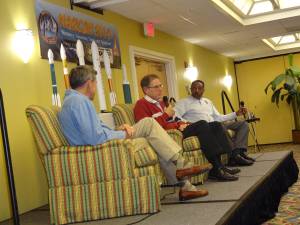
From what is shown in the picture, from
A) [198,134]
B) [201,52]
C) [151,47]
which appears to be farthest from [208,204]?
[201,52]

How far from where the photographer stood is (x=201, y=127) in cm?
380

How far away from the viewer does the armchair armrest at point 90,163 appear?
270 cm

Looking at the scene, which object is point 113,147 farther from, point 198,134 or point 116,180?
point 198,134

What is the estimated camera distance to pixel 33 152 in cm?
359

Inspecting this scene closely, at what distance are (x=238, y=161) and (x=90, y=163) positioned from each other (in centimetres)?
228

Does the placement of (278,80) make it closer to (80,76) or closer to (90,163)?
(80,76)

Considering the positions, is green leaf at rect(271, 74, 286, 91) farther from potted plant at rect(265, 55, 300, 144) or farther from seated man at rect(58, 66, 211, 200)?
seated man at rect(58, 66, 211, 200)

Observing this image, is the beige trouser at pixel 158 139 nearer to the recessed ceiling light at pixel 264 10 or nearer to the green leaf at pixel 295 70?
the recessed ceiling light at pixel 264 10

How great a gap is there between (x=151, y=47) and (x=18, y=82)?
287 cm

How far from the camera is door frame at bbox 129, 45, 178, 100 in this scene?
5473 millimetres

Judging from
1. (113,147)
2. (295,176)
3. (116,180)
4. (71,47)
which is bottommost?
(295,176)

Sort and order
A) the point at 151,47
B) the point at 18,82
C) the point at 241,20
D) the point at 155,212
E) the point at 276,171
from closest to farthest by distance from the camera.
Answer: the point at 155,212 < the point at 18,82 < the point at 276,171 < the point at 151,47 < the point at 241,20

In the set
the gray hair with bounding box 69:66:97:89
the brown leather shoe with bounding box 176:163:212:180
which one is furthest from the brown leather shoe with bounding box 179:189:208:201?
the gray hair with bounding box 69:66:97:89

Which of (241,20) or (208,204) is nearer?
(208,204)
